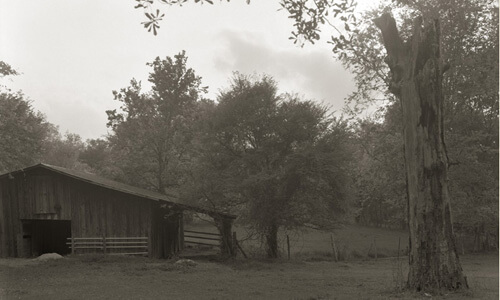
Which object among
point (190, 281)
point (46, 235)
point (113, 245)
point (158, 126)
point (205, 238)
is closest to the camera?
point (190, 281)

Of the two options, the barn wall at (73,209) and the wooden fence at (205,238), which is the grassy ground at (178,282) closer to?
the barn wall at (73,209)

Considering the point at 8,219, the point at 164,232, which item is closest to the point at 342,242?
the point at 164,232

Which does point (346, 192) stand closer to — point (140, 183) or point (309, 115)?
point (309, 115)

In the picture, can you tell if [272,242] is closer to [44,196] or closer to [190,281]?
[190,281]

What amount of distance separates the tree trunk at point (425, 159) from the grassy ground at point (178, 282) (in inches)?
30.4

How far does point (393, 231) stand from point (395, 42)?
52.3m

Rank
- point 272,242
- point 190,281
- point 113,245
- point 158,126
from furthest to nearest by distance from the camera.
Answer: point 158,126 < point 272,242 < point 113,245 < point 190,281

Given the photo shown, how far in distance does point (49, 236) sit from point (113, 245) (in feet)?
26.1

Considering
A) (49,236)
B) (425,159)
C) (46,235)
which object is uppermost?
(425,159)

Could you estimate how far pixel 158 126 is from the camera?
45312mm

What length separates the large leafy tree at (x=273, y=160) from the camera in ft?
95.4

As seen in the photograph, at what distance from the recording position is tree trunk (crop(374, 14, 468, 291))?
534 inches

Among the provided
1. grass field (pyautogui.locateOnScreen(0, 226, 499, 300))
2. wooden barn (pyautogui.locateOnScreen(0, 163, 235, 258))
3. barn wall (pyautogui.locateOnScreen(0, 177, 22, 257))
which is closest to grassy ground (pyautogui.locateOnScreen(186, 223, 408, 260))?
wooden barn (pyautogui.locateOnScreen(0, 163, 235, 258))

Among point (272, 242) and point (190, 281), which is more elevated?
point (190, 281)
